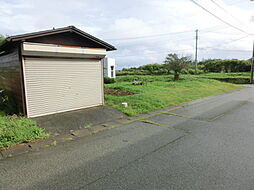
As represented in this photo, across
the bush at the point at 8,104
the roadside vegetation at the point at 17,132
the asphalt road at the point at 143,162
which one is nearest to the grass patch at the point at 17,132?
the roadside vegetation at the point at 17,132

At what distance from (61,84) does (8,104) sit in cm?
197

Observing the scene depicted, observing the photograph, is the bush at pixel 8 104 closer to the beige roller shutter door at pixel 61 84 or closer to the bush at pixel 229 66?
the beige roller shutter door at pixel 61 84

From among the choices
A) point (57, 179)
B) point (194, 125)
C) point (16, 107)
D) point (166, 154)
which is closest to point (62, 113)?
point (16, 107)

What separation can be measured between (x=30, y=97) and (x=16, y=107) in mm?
983

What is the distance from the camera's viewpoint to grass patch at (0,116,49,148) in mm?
3554

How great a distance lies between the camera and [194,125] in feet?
16.1

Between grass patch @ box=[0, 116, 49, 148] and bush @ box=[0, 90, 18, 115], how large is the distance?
1.13 m

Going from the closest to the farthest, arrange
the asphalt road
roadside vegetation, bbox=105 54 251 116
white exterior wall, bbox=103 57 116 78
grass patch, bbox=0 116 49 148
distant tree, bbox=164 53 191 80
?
the asphalt road
grass patch, bbox=0 116 49 148
roadside vegetation, bbox=105 54 251 116
distant tree, bbox=164 53 191 80
white exterior wall, bbox=103 57 116 78

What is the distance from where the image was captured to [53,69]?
217 inches

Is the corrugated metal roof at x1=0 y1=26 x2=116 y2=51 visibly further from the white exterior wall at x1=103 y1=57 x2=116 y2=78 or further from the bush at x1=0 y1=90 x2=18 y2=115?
the white exterior wall at x1=103 y1=57 x2=116 y2=78

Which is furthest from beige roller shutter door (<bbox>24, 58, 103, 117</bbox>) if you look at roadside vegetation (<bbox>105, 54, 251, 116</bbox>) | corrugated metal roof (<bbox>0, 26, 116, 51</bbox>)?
roadside vegetation (<bbox>105, 54, 251, 116</bbox>)

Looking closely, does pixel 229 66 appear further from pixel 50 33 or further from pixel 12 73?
pixel 12 73

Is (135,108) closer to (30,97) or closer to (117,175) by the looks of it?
(30,97)

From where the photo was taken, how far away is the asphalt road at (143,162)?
2.33m
